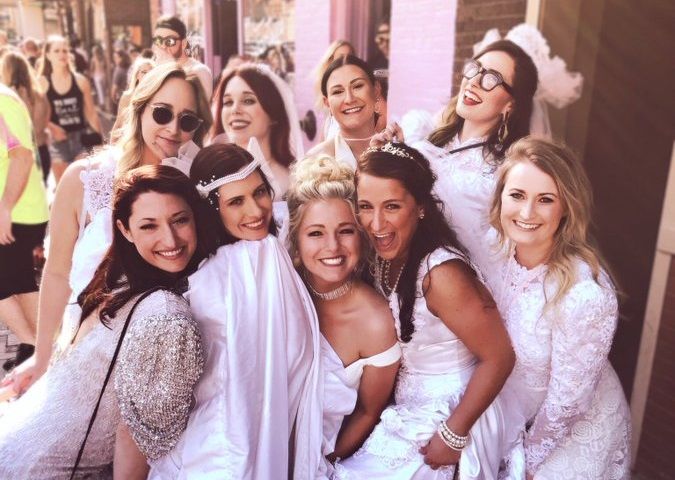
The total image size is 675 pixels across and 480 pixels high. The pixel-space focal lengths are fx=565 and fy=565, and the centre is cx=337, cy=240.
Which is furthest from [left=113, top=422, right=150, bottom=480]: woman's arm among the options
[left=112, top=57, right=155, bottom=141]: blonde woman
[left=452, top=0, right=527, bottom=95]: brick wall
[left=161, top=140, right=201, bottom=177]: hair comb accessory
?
[left=452, top=0, right=527, bottom=95]: brick wall

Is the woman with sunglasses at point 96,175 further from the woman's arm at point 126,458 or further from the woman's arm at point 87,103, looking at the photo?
the woman's arm at point 87,103

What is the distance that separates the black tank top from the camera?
7625 mm

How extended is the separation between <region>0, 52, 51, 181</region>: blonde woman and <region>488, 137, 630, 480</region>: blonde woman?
5.69m

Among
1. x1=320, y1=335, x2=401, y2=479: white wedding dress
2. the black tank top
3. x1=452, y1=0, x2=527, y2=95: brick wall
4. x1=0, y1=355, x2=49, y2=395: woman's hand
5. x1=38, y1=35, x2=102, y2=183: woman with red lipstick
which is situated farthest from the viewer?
the black tank top

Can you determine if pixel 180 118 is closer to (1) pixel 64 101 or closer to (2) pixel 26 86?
(2) pixel 26 86

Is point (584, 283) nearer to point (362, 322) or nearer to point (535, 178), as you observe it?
point (535, 178)

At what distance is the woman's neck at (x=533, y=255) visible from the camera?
2.10 m

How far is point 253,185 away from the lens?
6.96 feet

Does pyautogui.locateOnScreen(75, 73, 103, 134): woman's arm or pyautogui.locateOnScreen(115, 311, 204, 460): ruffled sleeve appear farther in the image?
pyautogui.locateOnScreen(75, 73, 103, 134): woman's arm

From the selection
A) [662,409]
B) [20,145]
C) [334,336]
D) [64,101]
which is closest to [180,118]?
[334,336]

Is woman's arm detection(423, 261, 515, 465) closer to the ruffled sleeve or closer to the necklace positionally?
the necklace

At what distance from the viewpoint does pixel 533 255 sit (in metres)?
2.12

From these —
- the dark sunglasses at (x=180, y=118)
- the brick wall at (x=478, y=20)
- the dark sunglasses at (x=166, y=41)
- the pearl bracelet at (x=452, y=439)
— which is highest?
the brick wall at (x=478, y=20)

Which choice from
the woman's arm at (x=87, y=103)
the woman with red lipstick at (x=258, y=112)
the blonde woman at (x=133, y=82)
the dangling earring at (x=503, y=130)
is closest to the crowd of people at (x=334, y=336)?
the dangling earring at (x=503, y=130)
